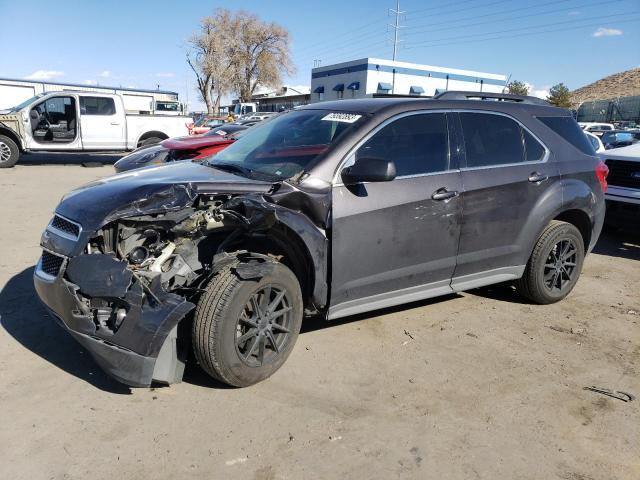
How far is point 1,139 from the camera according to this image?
548 inches

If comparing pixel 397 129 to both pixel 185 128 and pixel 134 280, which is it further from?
pixel 185 128

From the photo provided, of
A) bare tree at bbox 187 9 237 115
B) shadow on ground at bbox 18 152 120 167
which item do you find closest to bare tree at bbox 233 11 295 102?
bare tree at bbox 187 9 237 115

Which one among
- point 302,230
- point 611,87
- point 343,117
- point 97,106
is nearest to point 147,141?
point 97,106

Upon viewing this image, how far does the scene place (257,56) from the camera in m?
56.2

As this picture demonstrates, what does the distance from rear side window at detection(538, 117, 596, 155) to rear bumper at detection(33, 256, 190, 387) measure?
3.87m

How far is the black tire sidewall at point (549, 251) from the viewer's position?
4.59m

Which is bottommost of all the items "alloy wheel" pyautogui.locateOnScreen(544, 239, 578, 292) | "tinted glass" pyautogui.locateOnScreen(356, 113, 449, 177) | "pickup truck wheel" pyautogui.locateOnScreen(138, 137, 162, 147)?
"alloy wheel" pyautogui.locateOnScreen(544, 239, 578, 292)

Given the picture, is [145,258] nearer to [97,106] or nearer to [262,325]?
[262,325]

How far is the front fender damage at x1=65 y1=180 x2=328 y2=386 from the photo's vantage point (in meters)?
2.82

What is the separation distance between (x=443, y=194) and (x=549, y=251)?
4.86 ft

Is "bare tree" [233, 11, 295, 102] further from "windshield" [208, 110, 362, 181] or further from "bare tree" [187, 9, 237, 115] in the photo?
"windshield" [208, 110, 362, 181]

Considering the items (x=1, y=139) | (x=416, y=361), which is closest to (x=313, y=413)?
(x=416, y=361)

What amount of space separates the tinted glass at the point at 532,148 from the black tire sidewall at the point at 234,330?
2.56m

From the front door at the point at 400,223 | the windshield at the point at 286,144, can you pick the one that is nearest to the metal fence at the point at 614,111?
the front door at the point at 400,223
